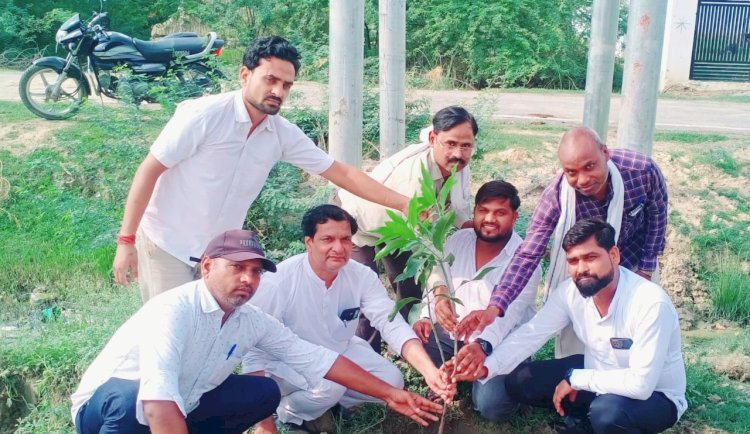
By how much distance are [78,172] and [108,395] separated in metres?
5.30

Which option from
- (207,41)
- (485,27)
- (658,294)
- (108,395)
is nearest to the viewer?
(108,395)

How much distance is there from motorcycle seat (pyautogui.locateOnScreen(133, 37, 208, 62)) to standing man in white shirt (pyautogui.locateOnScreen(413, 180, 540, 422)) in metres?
5.59

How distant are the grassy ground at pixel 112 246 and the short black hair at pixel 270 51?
79.7 inches

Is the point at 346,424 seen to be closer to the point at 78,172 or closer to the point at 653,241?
the point at 653,241

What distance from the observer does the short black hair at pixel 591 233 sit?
371cm

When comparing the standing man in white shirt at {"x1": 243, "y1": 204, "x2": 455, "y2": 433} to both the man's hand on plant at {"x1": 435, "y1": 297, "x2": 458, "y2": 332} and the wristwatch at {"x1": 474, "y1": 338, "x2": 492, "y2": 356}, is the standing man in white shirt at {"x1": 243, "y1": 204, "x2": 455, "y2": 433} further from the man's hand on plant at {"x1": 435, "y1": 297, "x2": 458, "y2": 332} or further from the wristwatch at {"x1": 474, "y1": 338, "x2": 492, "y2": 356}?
the wristwatch at {"x1": 474, "y1": 338, "x2": 492, "y2": 356}

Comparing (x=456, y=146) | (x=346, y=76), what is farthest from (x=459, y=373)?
(x=346, y=76)

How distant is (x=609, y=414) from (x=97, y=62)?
7412 mm

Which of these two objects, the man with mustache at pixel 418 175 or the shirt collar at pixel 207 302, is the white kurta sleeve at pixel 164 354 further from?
the man with mustache at pixel 418 175

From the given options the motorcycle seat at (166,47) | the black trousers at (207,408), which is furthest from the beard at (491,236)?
the motorcycle seat at (166,47)

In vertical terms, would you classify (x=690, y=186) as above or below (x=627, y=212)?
below

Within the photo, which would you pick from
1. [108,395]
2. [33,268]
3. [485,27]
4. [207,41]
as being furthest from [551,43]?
[108,395]

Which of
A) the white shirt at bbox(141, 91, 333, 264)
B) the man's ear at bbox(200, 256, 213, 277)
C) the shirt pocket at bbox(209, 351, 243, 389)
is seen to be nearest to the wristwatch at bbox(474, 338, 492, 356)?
the shirt pocket at bbox(209, 351, 243, 389)

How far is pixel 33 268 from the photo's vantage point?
24.3 ft
